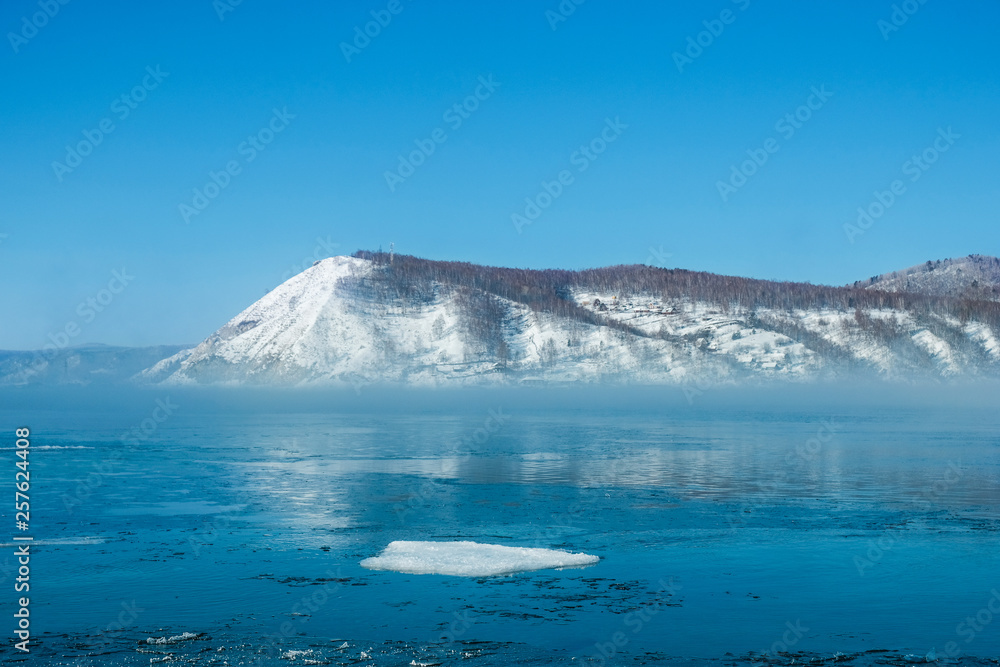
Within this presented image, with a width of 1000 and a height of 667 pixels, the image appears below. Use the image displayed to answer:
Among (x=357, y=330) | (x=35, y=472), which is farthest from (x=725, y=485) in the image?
(x=357, y=330)

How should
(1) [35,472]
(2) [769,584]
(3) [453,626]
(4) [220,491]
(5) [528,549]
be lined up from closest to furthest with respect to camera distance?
(3) [453,626] < (2) [769,584] < (5) [528,549] < (4) [220,491] < (1) [35,472]

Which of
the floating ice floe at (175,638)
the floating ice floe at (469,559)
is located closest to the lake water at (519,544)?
the floating ice floe at (175,638)

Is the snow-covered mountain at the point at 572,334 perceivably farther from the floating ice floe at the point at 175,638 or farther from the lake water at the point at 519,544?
the floating ice floe at the point at 175,638

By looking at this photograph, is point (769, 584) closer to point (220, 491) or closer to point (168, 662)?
point (168, 662)

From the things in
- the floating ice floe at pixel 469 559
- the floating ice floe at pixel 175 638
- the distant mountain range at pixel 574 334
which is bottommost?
the floating ice floe at pixel 175 638

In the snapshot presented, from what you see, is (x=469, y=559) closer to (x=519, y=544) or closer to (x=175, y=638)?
(x=519, y=544)

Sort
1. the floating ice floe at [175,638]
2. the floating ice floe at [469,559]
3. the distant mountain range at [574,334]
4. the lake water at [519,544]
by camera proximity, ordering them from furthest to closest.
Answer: the distant mountain range at [574,334] → the floating ice floe at [469,559] → the lake water at [519,544] → the floating ice floe at [175,638]

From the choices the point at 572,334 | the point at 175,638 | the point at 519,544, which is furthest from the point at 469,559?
the point at 572,334
